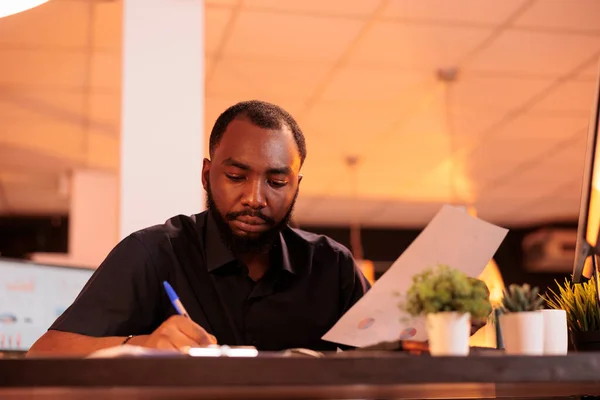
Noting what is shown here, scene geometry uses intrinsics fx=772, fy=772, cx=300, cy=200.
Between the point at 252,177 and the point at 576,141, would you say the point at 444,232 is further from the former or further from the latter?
the point at 576,141

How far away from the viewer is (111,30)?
386cm

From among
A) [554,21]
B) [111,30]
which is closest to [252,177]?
[111,30]

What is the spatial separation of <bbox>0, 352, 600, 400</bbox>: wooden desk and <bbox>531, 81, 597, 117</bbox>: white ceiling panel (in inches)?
161

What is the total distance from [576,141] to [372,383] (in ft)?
17.8

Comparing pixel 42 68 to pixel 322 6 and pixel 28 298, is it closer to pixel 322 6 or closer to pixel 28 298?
pixel 322 6

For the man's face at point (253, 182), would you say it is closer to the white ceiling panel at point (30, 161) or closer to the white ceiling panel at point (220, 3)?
the white ceiling panel at point (220, 3)

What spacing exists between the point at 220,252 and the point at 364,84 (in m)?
3.07

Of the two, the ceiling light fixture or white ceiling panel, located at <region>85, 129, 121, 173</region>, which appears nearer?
the ceiling light fixture

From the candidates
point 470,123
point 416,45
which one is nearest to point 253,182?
point 416,45

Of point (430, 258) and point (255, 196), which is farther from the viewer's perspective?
point (255, 196)

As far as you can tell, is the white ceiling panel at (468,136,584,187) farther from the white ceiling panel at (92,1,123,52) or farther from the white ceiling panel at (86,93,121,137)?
the white ceiling panel at (92,1,123,52)

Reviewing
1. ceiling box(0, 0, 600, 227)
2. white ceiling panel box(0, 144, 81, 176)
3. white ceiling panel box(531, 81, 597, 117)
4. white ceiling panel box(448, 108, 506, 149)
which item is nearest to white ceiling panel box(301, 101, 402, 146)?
ceiling box(0, 0, 600, 227)

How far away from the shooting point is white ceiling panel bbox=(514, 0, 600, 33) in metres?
3.70

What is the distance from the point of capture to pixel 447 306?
3.49 feet
